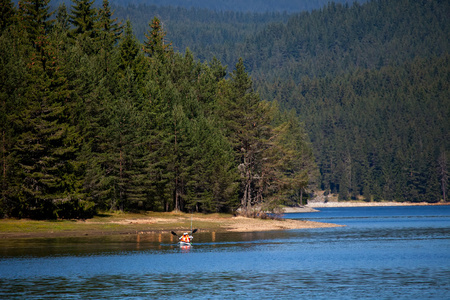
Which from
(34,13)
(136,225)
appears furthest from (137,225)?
(34,13)

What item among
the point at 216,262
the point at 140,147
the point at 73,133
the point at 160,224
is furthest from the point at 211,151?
the point at 216,262

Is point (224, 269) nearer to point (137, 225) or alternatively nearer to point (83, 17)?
point (137, 225)

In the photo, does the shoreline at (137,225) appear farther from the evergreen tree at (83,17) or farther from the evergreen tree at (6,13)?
the evergreen tree at (83,17)

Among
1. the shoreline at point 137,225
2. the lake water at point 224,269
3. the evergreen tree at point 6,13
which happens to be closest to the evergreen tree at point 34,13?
the evergreen tree at point 6,13

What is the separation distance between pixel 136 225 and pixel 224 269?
3234cm

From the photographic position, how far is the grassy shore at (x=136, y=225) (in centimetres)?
6392

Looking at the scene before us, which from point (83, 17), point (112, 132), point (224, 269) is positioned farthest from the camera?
point (83, 17)

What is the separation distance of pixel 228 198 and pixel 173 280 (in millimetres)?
57919

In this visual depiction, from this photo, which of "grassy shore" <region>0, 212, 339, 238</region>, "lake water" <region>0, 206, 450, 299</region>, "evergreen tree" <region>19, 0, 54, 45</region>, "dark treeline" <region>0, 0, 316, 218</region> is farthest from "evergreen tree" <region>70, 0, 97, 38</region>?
"lake water" <region>0, 206, 450, 299</region>

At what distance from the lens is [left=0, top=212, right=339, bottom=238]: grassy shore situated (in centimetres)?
6392

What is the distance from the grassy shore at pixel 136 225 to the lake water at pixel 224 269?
259 centimetres

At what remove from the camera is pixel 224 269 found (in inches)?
1772

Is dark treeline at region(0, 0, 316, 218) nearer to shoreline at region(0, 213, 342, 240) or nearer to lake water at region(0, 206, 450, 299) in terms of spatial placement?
shoreline at region(0, 213, 342, 240)

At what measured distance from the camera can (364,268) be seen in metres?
44.8
